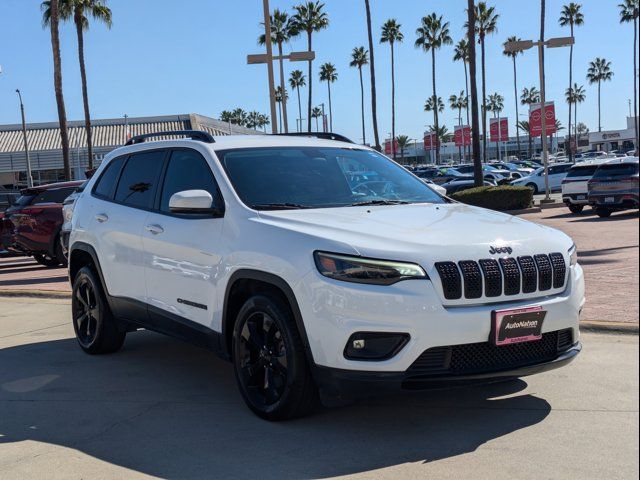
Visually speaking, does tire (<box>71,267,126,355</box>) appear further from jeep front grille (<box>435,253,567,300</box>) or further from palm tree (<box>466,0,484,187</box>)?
palm tree (<box>466,0,484,187</box>)

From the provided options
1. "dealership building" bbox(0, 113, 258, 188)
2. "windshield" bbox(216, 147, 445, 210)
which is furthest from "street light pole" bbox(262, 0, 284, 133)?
"dealership building" bbox(0, 113, 258, 188)

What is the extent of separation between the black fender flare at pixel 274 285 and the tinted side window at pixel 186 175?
796mm

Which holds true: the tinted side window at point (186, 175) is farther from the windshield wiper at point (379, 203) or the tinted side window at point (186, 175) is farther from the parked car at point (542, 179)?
the parked car at point (542, 179)

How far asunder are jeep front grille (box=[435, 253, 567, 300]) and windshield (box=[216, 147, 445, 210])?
133cm

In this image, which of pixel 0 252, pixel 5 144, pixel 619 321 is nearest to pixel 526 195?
pixel 0 252

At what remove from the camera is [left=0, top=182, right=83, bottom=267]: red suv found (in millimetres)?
16219

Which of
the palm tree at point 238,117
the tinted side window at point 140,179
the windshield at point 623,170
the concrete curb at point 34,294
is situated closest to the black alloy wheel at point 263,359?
the tinted side window at point 140,179

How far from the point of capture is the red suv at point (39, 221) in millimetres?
16219

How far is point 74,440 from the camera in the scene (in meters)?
4.83

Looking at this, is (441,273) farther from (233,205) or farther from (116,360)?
(116,360)

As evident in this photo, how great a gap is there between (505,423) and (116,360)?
3804mm

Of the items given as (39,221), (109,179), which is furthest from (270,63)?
(109,179)

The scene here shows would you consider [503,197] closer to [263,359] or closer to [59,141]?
[263,359]

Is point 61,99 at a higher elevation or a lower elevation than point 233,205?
higher
